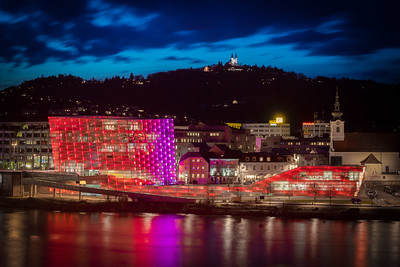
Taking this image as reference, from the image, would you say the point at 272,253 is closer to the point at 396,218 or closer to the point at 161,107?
the point at 396,218

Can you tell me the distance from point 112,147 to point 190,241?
738 inches

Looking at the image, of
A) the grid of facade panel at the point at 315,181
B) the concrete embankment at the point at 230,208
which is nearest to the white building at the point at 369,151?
the grid of facade panel at the point at 315,181

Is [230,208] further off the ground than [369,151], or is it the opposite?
[369,151]

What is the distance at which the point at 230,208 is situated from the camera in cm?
3628

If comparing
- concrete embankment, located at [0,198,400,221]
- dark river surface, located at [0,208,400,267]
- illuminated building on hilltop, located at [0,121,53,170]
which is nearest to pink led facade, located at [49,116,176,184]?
concrete embankment, located at [0,198,400,221]

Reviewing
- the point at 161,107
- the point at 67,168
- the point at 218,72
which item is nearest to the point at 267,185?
the point at 67,168

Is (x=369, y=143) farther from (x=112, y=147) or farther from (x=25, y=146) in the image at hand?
(x=25, y=146)

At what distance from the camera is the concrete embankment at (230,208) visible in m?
34.2

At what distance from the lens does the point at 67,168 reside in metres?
46.4

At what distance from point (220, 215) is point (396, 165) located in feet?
59.9

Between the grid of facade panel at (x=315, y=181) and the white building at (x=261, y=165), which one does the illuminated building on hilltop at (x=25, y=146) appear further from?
the grid of facade panel at (x=315, y=181)

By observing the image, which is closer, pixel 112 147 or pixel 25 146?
pixel 112 147

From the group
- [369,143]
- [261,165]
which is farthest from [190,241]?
[369,143]

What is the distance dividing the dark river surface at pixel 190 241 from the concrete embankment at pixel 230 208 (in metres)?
0.95
